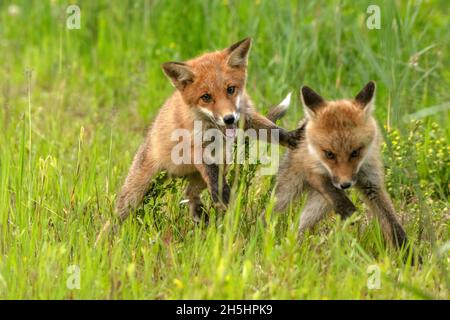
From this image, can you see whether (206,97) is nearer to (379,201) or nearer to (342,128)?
(342,128)

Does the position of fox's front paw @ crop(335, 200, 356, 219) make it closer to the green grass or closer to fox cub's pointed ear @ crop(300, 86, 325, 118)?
the green grass

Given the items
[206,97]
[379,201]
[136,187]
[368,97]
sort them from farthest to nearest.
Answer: [136,187], [206,97], [379,201], [368,97]

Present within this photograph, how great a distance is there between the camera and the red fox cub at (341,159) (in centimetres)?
605

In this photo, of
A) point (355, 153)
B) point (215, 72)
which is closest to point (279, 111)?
point (215, 72)

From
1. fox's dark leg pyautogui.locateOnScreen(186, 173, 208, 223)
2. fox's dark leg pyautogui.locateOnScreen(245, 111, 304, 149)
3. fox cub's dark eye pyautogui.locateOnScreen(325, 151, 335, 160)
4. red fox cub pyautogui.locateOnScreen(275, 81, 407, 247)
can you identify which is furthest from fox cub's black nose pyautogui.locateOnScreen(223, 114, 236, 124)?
fox's dark leg pyautogui.locateOnScreen(186, 173, 208, 223)

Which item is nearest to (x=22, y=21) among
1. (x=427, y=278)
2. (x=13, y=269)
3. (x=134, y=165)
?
(x=134, y=165)

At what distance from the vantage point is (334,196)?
6281mm

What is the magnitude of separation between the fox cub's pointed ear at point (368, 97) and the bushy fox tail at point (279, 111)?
2.80 feet

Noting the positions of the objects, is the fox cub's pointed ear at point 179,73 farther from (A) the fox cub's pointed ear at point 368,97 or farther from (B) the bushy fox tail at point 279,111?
(A) the fox cub's pointed ear at point 368,97

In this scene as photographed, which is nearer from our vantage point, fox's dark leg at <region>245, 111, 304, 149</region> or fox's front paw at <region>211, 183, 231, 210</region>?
fox's front paw at <region>211, 183, 231, 210</region>

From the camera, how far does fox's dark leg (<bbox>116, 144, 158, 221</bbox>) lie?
688 cm

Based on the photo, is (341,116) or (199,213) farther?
(199,213)

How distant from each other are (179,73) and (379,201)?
1.83m
